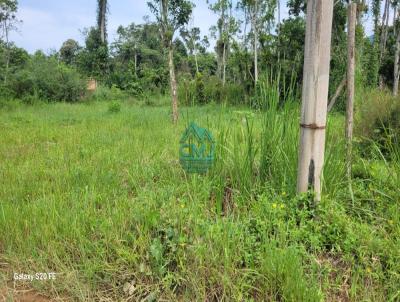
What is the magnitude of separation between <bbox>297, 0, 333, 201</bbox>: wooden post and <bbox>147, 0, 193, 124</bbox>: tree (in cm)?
416

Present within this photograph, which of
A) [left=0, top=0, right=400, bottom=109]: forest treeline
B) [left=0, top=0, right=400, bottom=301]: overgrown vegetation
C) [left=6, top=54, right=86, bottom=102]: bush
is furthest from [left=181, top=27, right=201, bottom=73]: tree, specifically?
[left=0, top=0, right=400, bottom=301]: overgrown vegetation

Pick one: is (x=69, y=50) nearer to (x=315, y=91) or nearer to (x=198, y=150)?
(x=198, y=150)

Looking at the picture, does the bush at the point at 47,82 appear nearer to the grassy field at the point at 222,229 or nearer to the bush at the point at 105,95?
the bush at the point at 105,95

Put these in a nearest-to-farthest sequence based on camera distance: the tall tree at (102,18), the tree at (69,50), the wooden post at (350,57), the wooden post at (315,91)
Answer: the wooden post at (315,91), the wooden post at (350,57), the tall tree at (102,18), the tree at (69,50)

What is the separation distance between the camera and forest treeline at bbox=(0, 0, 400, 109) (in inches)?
264

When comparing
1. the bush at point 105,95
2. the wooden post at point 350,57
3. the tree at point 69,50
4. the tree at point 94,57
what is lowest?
the wooden post at point 350,57

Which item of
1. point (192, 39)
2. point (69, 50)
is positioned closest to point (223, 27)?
point (192, 39)

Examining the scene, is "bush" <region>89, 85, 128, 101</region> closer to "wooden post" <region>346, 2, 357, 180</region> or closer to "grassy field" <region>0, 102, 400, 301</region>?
"grassy field" <region>0, 102, 400, 301</region>

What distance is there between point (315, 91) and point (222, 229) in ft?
3.08

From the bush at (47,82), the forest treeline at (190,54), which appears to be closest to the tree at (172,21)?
the forest treeline at (190,54)

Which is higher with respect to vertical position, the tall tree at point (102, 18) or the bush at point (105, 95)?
the tall tree at point (102, 18)

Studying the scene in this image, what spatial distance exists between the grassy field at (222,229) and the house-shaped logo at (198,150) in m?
0.08

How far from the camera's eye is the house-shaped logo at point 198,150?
2.37m

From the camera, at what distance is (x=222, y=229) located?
5.51 feet
